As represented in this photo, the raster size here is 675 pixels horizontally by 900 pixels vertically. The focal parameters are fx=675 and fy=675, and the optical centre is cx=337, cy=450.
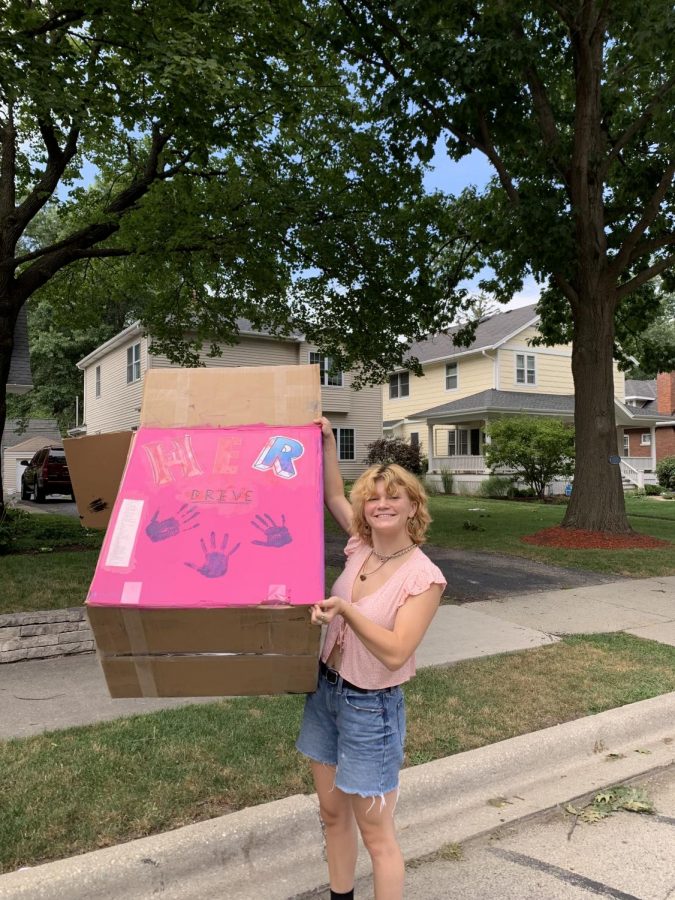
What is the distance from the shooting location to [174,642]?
6.09 ft

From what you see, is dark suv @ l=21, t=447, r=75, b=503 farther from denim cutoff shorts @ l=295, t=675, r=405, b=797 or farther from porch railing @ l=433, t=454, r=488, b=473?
denim cutoff shorts @ l=295, t=675, r=405, b=797

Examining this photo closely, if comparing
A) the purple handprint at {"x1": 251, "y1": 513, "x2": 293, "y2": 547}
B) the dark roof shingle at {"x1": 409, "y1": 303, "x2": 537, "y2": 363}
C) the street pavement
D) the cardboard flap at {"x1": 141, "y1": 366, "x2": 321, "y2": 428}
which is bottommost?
the street pavement

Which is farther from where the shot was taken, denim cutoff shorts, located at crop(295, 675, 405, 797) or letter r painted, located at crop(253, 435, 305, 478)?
letter r painted, located at crop(253, 435, 305, 478)

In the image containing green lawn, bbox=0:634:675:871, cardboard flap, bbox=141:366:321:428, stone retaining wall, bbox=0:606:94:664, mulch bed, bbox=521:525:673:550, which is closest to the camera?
cardboard flap, bbox=141:366:321:428

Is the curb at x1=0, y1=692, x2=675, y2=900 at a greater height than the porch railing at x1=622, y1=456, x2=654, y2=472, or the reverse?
the porch railing at x1=622, y1=456, x2=654, y2=472

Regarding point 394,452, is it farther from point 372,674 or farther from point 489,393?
point 372,674

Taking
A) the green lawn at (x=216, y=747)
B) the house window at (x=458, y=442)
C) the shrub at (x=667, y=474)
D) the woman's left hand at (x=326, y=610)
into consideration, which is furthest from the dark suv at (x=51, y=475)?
the shrub at (x=667, y=474)

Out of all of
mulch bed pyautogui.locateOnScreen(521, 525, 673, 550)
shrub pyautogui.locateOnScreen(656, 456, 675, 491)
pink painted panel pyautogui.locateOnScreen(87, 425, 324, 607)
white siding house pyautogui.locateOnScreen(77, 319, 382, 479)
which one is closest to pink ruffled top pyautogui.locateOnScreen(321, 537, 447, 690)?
pink painted panel pyautogui.locateOnScreen(87, 425, 324, 607)

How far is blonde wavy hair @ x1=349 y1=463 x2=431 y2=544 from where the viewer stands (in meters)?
2.17

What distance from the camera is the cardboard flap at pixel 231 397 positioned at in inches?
91.5

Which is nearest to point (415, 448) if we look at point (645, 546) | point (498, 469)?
point (498, 469)

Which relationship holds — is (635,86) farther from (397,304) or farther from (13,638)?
(13,638)

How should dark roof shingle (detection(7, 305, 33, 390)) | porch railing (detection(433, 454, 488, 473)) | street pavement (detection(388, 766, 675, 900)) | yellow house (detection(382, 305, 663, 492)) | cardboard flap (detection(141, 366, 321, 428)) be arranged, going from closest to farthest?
cardboard flap (detection(141, 366, 321, 428)), street pavement (detection(388, 766, 675, 900)), dark roof shingle (detection(7, 305, 33, 390)), porch railing (detection(433, 454, 488, 473)), yellow house (detection(382, 305, 663, 492))

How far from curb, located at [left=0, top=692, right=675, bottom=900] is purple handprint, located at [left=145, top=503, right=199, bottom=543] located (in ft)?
4.50
